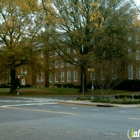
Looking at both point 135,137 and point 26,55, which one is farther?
point 26,55

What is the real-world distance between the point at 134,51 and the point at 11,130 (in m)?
34.5

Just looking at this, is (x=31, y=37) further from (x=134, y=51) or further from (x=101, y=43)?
(x=134, y=51)

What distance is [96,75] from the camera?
27875 mm

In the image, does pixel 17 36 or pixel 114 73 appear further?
pixel 17 36

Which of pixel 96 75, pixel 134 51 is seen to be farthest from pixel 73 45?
pixel 96 75

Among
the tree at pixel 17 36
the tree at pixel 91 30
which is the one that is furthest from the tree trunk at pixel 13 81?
the tree at pixel 91 30

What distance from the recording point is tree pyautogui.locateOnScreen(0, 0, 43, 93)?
3844 cm

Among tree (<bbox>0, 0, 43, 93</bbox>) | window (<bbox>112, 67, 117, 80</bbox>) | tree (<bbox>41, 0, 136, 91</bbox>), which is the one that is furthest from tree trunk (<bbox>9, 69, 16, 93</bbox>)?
window (<bbox>112, 67, 117, 80</bbox>)

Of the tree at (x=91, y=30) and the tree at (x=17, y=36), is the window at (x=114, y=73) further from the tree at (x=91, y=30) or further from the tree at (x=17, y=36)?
the tree at (x=17, y=36)

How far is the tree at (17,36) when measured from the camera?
38438 millimetres

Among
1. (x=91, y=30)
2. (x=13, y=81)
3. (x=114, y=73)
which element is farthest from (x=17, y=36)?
A: (x=114, y=73)

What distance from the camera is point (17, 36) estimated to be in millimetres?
40312

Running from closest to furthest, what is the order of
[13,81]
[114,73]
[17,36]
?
[114,73] → [17,36] → [13,81]

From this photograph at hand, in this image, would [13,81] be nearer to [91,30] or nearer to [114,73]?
[91,30]
